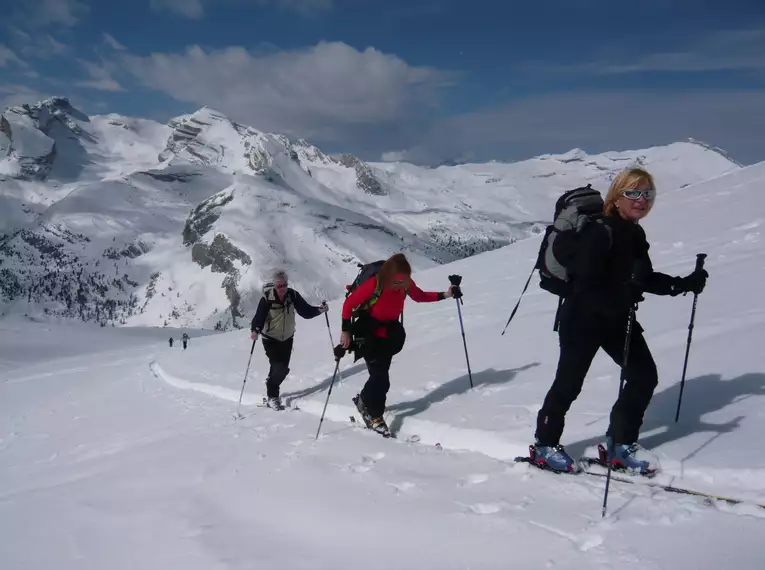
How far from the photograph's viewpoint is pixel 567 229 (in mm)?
4773

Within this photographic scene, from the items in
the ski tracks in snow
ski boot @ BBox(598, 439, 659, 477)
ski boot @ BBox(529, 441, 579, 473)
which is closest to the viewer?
the ski tracks in snow

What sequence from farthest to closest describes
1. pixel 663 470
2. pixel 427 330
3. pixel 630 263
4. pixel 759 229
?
pixel 759 229, pixel 427 330, pixel 663 470, pixel 630 263

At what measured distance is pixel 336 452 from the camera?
273 inches

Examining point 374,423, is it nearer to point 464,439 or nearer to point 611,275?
point 464,439

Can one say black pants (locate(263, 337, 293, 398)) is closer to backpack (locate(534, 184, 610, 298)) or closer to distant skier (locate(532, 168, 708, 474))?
distant skier (locate(532, 168, 708, 474))

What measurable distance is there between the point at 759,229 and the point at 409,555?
16.8 metres

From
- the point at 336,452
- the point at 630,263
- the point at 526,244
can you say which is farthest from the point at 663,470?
the point at 526,244

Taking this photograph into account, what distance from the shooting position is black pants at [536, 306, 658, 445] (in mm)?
5062

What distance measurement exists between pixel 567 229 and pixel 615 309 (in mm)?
806

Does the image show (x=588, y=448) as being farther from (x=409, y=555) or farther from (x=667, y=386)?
(x=409, y=555)

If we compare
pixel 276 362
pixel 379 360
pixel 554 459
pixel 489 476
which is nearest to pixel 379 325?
pixel 379 360

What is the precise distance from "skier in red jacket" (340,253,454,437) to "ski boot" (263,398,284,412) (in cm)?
298

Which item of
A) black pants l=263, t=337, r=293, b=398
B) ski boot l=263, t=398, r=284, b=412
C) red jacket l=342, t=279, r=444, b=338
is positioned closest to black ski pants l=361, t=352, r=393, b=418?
red jacket l=342, t=279, r=444, b=338

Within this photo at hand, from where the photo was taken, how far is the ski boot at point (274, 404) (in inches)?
413
